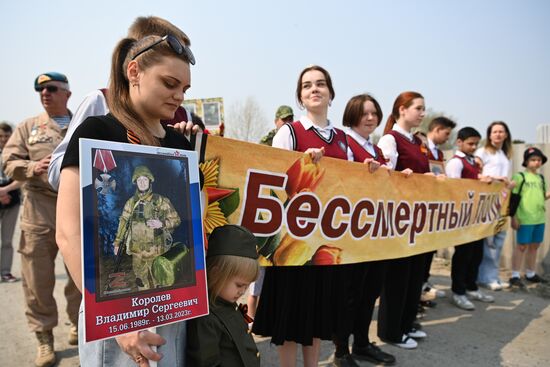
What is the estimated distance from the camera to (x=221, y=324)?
1508 mm

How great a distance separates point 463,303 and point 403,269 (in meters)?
1.69

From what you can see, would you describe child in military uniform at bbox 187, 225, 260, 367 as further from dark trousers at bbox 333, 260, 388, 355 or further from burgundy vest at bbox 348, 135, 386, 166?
burgundy vest at bbox 348, 135, 386, 166

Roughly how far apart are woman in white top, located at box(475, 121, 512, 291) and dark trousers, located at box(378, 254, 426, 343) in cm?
208

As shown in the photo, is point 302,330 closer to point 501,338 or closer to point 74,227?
point 74,227

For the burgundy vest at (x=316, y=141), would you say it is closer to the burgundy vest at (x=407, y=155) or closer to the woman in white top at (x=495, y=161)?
the burgundy vest at (x=407, y=155)

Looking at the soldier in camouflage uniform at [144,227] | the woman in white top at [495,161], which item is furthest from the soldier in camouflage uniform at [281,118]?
the soldier in camouflage uniform at [144,227]

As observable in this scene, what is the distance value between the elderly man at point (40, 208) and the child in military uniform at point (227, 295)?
82.5 inches

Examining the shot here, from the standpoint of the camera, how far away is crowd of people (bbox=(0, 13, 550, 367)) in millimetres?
1301

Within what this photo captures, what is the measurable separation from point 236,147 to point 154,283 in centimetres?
115

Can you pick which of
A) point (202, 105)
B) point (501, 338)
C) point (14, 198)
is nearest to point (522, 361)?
point (501, 338)

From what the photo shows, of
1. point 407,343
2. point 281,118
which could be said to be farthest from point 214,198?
point 281,118

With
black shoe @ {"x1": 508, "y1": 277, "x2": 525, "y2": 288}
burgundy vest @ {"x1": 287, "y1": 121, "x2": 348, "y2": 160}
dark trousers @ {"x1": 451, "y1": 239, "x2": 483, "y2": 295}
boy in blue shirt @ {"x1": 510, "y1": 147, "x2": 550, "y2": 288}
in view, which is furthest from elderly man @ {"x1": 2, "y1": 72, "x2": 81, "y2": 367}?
boy in blue shirt @ {"x1": 510, "y1": 147, "x2": 550, "y2": 288}

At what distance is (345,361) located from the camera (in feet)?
10.0

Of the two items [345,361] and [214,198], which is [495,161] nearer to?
[345,361]
